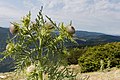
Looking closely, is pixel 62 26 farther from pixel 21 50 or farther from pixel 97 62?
pixel 97 62

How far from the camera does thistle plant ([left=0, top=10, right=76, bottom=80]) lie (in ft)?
10.8

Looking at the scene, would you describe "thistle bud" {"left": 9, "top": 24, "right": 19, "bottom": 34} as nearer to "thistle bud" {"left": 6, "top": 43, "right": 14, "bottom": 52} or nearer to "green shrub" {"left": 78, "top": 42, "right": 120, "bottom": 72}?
"thistle bud" {"left": 6, "top": 43, "right": 14, "bottom": 52}

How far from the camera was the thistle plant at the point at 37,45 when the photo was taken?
3.30 m

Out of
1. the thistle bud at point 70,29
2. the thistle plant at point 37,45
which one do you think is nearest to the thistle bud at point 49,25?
the thistle plant at point 37,45

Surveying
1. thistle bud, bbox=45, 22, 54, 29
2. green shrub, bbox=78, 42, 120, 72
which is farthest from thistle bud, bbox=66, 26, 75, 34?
green shrub, bbox=78, 42, 120, 72

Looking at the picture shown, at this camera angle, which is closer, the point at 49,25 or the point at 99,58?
the point at 49,25

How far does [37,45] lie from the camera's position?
134 inches

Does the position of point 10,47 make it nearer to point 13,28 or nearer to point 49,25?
point 13,28

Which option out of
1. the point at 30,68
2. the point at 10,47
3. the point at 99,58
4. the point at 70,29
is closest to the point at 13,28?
the point at 10,47

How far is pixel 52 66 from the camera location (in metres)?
3.60

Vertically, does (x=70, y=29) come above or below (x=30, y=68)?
above

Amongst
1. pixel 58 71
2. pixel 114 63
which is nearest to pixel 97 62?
pixel 114 63

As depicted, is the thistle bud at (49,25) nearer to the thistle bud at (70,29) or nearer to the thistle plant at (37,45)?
the thistle plant at (37,45)

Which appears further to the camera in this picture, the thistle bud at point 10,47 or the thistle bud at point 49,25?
the thistle bud at point 10,47
